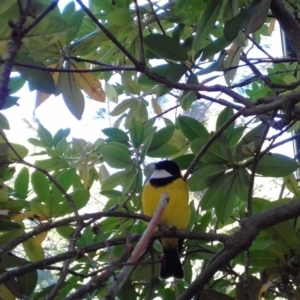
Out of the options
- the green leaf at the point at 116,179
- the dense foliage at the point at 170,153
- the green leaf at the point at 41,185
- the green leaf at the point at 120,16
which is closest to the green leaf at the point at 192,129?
the dense foliage at the point at 170,153

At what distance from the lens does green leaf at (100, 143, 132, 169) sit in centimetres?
158

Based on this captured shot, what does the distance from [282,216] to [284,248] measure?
0.84 ft

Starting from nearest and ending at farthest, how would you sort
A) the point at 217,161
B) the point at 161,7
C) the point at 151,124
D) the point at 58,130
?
the point at 217,161 < the point at 161,7 < the point at 151,124 < the point at 58,130

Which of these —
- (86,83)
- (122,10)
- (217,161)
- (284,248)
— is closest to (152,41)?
(122,10)

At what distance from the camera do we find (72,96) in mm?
1572

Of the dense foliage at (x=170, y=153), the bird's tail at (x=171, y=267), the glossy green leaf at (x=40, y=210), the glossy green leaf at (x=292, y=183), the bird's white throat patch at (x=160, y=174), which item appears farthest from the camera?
the bird's white throat patch at (x=160, y=174)

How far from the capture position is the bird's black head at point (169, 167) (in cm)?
176

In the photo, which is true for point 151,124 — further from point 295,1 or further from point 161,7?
point 295,1

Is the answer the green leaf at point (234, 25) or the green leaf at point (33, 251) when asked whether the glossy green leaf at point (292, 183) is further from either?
the green leaf at point (33, 251)

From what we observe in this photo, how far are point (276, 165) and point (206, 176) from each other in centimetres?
19

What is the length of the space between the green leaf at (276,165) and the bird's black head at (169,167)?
35 centimetres

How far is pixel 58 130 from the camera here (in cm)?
199

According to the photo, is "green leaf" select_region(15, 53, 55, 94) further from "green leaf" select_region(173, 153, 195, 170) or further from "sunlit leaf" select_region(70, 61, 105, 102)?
"green leaf" select_region(173, 153, 195, 170)

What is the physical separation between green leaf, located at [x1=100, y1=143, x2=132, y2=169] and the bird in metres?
0.15
